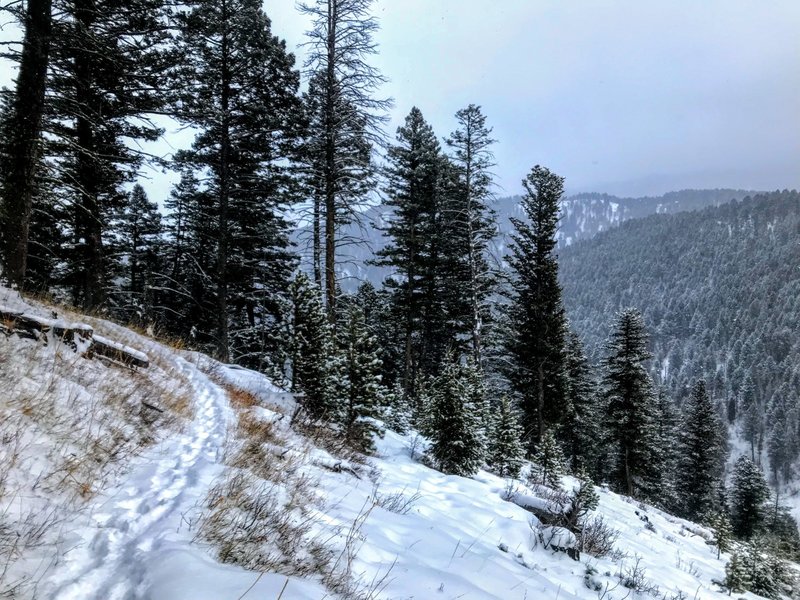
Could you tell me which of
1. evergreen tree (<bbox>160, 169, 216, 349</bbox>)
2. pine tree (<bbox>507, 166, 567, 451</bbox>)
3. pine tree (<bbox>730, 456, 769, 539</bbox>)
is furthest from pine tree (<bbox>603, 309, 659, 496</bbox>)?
evergreen tree (<bbox>160, 169, 216, 349</bbox>)

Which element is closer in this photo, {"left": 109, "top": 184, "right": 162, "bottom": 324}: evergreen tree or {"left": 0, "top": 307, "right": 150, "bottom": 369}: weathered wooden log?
{"left": 0, "top": 307, "right": 150, "bottom": 369}: weathered wooden log

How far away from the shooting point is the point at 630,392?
2695 cm

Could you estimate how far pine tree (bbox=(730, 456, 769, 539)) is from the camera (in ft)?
120

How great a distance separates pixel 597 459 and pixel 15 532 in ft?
151

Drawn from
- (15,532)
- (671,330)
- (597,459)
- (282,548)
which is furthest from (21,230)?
(671,330)

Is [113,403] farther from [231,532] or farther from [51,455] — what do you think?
[231,532]

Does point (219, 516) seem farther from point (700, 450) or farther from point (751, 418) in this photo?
point (751, 418)

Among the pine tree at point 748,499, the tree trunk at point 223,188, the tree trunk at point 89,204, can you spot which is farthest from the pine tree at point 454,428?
the pine tree at point 748,499

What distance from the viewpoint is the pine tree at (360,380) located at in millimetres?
9039

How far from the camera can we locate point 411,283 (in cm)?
2344

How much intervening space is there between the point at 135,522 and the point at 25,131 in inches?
308

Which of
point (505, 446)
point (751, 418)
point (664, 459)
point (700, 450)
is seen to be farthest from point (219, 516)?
point (751, 418)

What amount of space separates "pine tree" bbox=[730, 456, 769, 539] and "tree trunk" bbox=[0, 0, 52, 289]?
5121 cm

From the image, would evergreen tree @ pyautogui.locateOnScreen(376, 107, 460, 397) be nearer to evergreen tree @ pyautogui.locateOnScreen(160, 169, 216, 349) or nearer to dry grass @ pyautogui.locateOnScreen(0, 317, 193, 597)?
evergreen tree @ pyautogui.locateOnScreen(160, 169, 216, 349)
